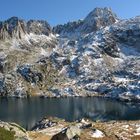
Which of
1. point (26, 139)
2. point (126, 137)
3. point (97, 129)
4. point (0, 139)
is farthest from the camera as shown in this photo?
point (97, 129)

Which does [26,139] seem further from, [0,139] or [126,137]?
[126,137]

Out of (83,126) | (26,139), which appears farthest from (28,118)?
(26,139)

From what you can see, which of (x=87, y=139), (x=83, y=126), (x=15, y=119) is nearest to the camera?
(x=87, y=139)

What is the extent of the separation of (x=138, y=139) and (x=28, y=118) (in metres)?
140

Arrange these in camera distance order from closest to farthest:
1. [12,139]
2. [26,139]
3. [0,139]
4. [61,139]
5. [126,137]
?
[0,139], [12,139], [26,139], [61,139], [126,137]

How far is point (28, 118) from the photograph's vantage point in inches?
7741

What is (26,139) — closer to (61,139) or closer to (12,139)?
(12,139)

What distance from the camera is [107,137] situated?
62.3 meters

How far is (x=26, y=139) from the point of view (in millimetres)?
45750

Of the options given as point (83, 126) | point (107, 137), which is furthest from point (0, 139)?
point (83, 126)

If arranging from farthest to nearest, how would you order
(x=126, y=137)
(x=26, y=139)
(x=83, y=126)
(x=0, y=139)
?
(x=83, y=126) < (x=126, y=137) < (x=26, y=139) < (x=0, y=139)

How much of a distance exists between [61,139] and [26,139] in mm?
8859

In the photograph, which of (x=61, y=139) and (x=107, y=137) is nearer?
(x=61, y=139)

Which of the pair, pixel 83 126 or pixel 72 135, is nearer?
pixel 72 135
